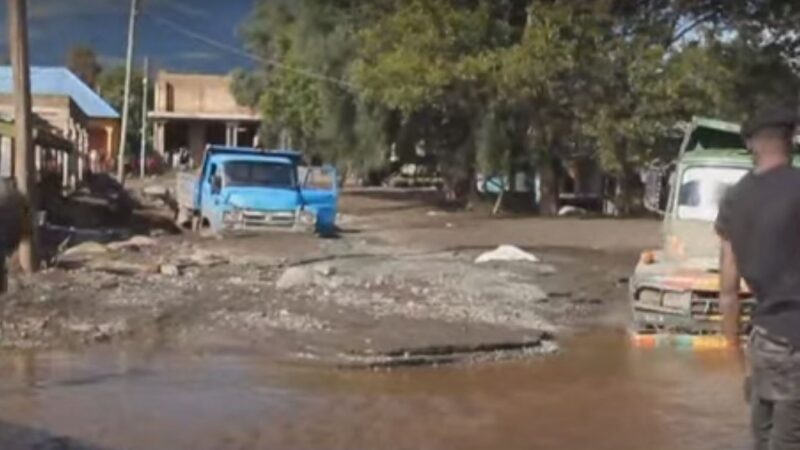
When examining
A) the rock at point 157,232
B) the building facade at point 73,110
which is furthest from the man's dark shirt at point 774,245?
the building facade at point 73,110

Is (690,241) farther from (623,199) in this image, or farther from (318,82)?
(318,82)

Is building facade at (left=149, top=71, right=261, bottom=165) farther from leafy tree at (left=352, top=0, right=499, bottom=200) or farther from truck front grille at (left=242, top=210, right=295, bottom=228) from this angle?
truck front grille at (left=242, top=210, right=295, bottom=228)

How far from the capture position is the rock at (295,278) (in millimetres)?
22062

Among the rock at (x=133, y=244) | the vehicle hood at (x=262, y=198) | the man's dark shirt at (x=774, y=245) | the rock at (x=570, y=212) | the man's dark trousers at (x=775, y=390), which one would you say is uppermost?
the man's dark shirt at (x=774, y=245)

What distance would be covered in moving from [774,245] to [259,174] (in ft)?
101

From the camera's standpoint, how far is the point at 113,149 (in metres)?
101

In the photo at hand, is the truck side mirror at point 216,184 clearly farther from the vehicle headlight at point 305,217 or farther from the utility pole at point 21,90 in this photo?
the utility pole at point 21,90

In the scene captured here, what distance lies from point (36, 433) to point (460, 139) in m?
46.9

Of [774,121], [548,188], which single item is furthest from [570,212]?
[774,121]

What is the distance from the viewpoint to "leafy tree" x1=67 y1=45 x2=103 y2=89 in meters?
140

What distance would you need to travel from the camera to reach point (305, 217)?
35.6 m

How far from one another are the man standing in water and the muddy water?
4.88 m

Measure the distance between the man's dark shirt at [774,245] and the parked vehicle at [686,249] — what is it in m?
10.3

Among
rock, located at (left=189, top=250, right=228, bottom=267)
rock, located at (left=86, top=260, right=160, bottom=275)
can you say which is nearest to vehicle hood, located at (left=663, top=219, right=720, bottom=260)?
rock, located at (left=86, top=260, right=160, bottom=275)
